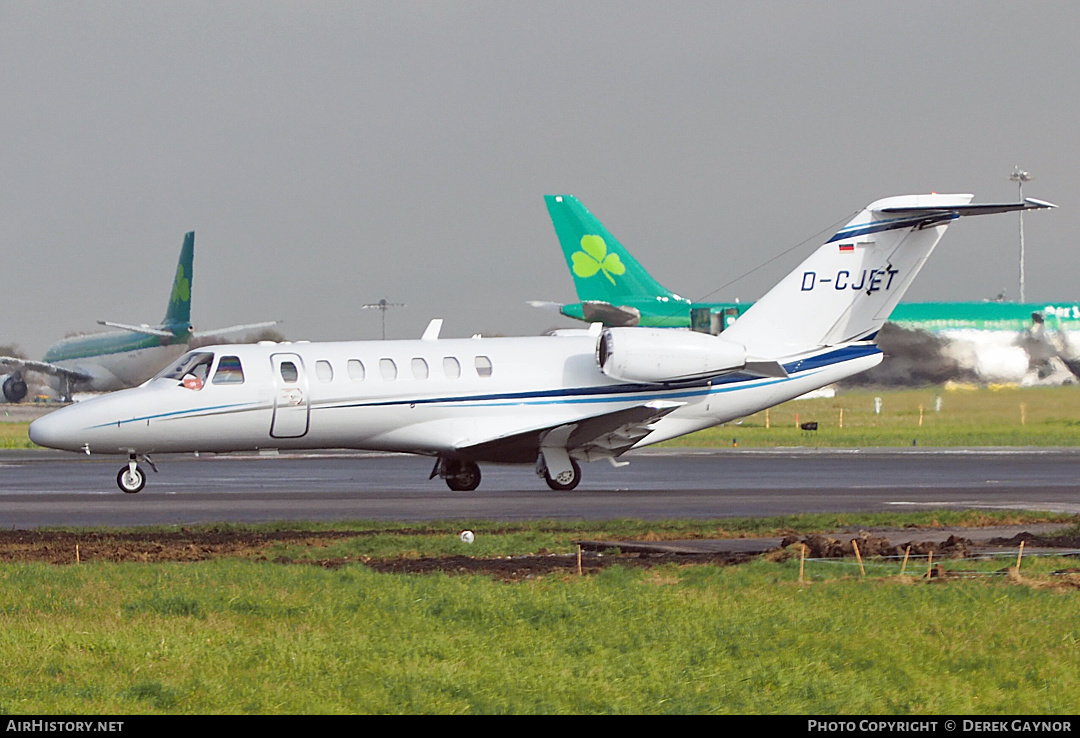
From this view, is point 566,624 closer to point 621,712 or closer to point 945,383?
point 621,712

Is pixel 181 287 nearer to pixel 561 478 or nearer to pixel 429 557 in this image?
pixel 561 478

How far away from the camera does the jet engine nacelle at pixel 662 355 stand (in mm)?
27938

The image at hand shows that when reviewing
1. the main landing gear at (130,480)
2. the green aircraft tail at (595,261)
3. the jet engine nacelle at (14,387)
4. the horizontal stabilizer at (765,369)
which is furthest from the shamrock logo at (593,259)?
the jet engine nacelle at (14,387)

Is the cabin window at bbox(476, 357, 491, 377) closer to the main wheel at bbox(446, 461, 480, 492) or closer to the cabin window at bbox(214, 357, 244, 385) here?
the main wheel at bbox(446, 461, 480, 492)

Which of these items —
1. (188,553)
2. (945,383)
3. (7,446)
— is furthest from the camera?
(945,383)

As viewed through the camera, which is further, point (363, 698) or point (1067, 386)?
point (1067, 386)

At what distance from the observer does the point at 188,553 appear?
54.7ft

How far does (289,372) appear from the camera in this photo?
2775cm

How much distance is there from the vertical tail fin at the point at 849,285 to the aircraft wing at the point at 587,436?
3000mm

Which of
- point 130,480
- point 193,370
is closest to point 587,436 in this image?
point 193,370

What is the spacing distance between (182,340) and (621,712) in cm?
8156

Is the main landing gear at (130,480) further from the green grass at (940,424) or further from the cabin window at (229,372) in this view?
the green grass at (940,424)

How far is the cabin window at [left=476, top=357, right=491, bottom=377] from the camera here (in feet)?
93.2
